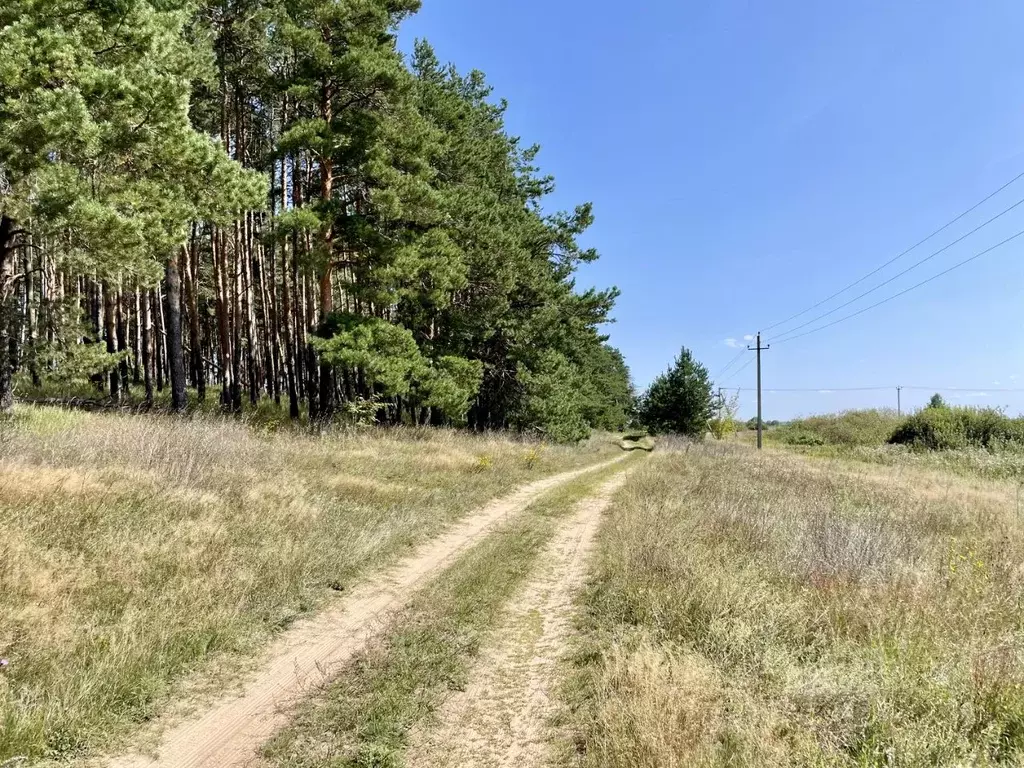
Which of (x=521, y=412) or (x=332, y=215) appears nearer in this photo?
(x=332, y=215)

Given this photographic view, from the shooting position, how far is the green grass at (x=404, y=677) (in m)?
3.31

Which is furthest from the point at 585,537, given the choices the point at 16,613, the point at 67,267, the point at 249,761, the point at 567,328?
the point at 567,328

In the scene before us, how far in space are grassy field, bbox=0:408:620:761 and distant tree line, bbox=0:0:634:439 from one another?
3.84 meters

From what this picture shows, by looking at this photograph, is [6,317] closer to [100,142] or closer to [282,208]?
[100,142]

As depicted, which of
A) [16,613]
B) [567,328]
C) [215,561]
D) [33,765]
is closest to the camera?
[33,765]

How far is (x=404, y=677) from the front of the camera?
413cm

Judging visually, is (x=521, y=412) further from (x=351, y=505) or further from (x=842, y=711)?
(x=842, y=711)

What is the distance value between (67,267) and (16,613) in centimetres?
847

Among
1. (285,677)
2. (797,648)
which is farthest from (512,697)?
(797,648)

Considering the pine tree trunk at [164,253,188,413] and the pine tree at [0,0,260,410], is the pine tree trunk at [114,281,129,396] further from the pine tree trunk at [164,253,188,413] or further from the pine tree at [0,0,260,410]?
the pine tree at [0,0,260,410]

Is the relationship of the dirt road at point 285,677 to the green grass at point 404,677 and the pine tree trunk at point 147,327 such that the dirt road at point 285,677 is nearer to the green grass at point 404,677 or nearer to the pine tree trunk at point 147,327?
the green grass at point 404,677

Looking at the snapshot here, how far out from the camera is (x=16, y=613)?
4062 mm

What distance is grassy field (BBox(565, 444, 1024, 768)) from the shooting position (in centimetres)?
306

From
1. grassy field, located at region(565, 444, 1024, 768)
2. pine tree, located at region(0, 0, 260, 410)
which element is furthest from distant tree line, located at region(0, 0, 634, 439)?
grassy field, located at region(565, 444, 1024, 768)
